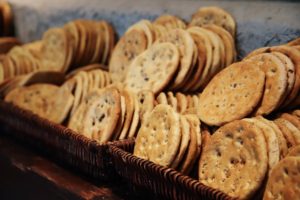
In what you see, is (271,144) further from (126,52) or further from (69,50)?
(69,50)

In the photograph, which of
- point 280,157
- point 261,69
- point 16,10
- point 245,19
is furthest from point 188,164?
point 16,10

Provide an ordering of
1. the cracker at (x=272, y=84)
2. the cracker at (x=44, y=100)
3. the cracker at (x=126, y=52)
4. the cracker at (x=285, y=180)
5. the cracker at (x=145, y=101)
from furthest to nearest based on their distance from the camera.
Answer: the cracker at (x=126, y=52)
the cracker at (x=44, y=100)
the cracker at (x=145, y=101)
the cracker at (x=272, y=84)
the cracker at (x=285, y=180)

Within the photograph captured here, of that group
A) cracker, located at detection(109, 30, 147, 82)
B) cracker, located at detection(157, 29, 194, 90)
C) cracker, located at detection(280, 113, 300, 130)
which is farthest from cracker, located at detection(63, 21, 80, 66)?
cracker, located at detection(280, 113, 300, 130)

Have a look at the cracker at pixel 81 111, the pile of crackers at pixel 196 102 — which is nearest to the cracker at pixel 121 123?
the pile of crackers at pixel 196 102

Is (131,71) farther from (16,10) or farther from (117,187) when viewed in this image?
(16,10)

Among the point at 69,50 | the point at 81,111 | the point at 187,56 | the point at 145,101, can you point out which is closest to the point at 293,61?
the point at 187,56

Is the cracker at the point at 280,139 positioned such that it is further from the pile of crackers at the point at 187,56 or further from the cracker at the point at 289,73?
the pile of crackers at the point at 187,56
